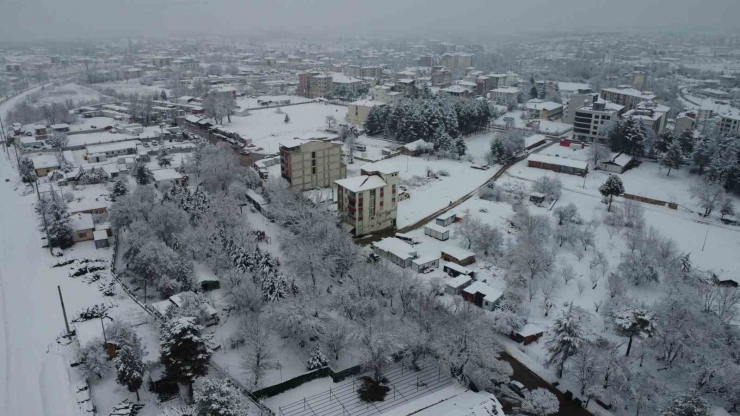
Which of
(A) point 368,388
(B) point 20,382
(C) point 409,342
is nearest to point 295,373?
(A) point 368,388

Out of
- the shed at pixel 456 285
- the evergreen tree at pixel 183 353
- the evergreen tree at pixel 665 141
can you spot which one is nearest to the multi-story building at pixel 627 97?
the evergreen tree at pixel 665 141

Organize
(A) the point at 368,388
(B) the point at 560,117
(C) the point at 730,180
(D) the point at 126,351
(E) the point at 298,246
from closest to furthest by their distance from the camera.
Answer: (D) the point at 126,351 < (A) the point at 368,388 < (E) the point at 298,246 < (C) the point at 730,180 < (B) the point at 560,117

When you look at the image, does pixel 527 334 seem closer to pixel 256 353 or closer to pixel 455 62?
pixel 256 353

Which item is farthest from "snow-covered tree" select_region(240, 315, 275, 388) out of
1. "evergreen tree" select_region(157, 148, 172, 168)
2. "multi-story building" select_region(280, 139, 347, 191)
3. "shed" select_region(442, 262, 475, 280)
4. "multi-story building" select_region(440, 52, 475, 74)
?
"multi-story building" select_region(440, 52, 475, 74)

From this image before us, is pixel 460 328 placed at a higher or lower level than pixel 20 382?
higher

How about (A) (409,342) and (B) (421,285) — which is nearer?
(A) (409,342)

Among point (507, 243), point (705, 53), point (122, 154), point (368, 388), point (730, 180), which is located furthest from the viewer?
point (705, 53)

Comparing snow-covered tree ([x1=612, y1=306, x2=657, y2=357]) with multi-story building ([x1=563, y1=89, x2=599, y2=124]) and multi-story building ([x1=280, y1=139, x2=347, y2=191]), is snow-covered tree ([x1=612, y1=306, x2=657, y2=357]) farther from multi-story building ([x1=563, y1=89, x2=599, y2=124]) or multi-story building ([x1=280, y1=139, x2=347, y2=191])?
multi-story building ([x1=563, y1=89, x2=599, y2=124])

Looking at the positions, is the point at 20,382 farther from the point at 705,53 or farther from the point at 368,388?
the point at 705,53
